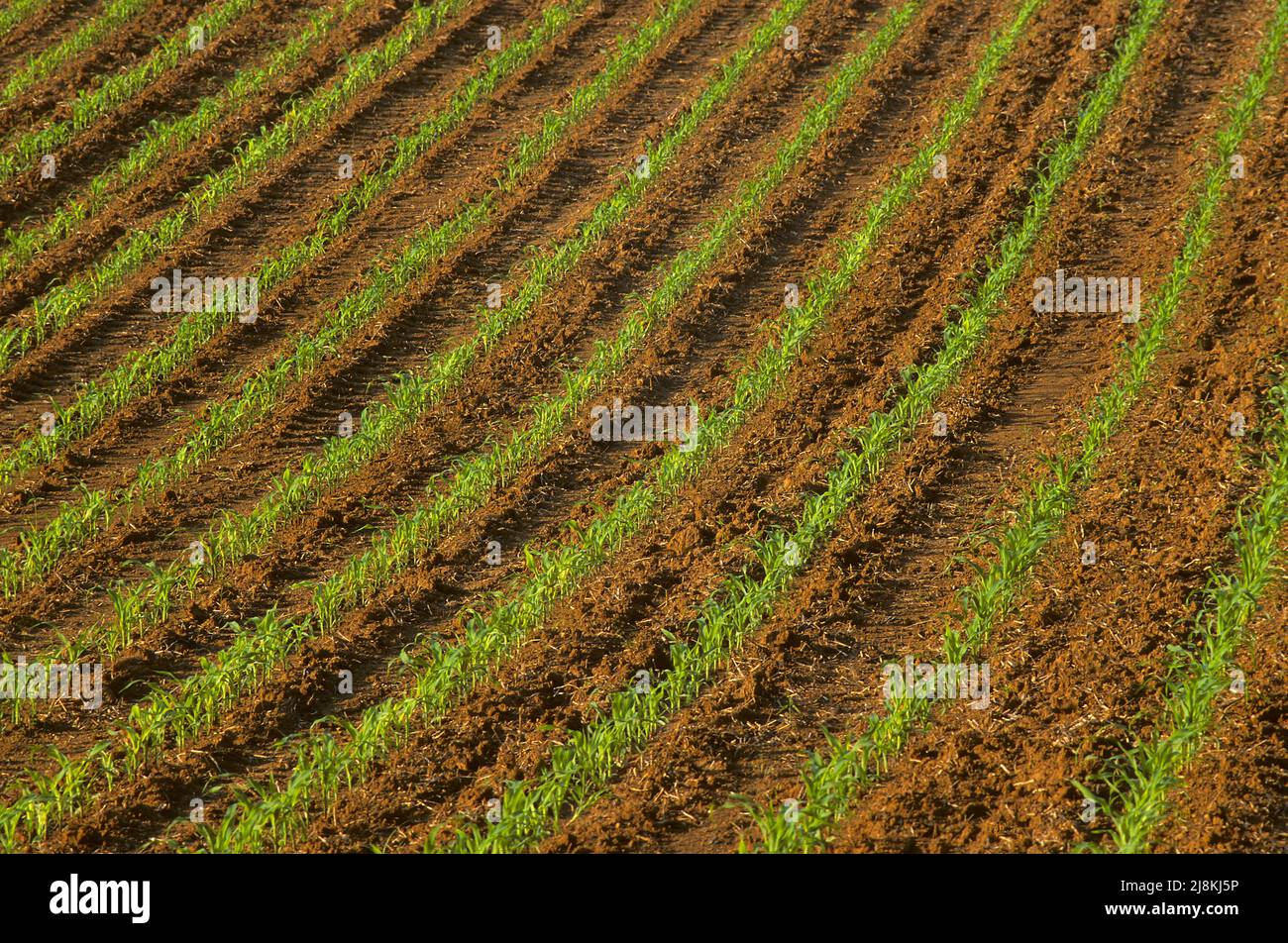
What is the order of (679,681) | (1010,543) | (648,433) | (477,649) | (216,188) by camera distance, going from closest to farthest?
(679,681) < (477,649) < (1010,543) < (648,433) < (216,188)

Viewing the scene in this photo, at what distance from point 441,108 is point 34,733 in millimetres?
A: 8791

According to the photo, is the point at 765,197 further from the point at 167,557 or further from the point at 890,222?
the point at 167,557

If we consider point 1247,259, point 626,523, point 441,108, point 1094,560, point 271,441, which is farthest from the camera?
point 441,108

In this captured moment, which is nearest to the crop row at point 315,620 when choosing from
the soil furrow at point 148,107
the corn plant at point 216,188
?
the corn plant at point 216,188

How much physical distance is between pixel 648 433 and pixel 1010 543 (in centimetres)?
274

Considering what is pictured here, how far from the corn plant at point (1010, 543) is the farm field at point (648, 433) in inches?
1.6

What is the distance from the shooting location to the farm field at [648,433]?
6531 mm

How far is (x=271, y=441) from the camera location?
9.35 m

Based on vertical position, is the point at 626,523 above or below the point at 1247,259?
below

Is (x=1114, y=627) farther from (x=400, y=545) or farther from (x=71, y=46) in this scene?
(x=71, y=46)

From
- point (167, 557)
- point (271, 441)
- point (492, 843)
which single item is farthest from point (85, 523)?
point (492, 843)

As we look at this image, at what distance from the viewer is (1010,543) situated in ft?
25.7

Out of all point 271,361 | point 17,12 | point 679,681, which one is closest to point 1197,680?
point 679,681

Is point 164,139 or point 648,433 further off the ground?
point 164,139
